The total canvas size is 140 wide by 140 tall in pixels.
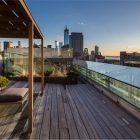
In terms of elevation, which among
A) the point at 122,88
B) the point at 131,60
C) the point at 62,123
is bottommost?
the point at 62,123

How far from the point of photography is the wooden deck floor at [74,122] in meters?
4.14

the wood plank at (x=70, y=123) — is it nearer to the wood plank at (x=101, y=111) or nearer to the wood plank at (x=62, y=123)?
the wood plank at (x=62, y=123)

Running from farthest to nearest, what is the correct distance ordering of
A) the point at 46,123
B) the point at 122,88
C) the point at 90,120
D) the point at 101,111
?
the point at 122,88
the point at 101,111
the point at 90,120
the point at 46,123

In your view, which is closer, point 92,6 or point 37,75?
point 37,75

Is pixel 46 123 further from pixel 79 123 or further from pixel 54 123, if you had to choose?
pixel 79 123

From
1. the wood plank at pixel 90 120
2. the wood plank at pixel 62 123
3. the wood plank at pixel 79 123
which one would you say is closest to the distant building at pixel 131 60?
the wood plank at pixel 90 120

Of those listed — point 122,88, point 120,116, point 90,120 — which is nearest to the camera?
point 90,120

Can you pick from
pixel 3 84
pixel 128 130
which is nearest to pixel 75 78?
pixel 3 84

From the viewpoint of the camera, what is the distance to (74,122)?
15.9ft

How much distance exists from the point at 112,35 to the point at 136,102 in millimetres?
21520

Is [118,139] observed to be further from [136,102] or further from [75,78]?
[75,78]

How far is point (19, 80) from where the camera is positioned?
11.8 meters

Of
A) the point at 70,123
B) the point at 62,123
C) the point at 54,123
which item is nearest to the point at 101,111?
the point at 70,123

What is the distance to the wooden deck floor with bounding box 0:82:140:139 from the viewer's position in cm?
414
